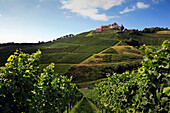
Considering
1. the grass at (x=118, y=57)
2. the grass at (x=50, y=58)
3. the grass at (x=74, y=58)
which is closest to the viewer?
the grass at (x=74, y=58)

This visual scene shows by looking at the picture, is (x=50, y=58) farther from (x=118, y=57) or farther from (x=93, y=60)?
(x=118, y=57)

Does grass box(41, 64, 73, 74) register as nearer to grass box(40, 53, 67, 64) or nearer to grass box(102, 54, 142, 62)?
grass box(40, 53, 67, 64)

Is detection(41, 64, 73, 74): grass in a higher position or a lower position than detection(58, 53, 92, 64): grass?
lower

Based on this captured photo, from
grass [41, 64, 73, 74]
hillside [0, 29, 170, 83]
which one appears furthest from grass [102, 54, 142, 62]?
grass [41, 64, 73, 74]

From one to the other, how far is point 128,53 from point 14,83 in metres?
103

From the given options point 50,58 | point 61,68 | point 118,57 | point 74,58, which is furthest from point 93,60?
point 50,58

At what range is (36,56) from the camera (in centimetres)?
866

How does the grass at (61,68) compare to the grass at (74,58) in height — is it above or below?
below

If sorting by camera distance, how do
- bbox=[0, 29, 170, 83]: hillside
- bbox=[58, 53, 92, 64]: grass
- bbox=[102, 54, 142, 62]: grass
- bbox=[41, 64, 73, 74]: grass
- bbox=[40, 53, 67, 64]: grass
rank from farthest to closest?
bbox=[40, 53, 67, 64]: grass
bbox=[102, 54, 142, 62]: grass
bbox=[58, 53, 92, 64]: grass
bbox=[0, 29, 170, 83]: hillside
bbox=[41, 64, 73, 74]: grass

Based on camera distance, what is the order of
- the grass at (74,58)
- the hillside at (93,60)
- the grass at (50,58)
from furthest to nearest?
the grass at (50,58)
the grass at (74,58)
the hillside at (93,60)

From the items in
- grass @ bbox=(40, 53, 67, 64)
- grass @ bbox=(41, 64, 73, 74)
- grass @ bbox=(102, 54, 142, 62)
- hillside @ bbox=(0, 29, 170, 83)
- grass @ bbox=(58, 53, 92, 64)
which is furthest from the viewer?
grass @ bbox=(40, 53, 67, 64)

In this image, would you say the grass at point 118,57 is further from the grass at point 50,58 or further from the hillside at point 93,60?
the grass at point 50,58

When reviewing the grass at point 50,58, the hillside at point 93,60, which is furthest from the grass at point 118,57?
the grass at point 50,58

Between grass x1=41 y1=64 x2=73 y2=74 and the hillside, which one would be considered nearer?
grass x1=41 y1=64 x2=73 y2=74
